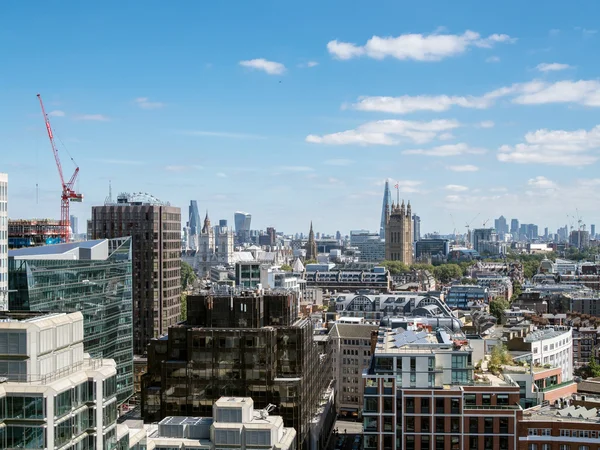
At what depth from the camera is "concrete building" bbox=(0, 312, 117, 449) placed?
35.2 m

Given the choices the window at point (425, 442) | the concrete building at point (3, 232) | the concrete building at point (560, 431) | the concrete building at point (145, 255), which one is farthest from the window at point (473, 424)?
the concrete building at point (145, 255)

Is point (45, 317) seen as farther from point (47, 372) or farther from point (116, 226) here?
point (116, 226)

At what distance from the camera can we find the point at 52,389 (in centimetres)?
3547

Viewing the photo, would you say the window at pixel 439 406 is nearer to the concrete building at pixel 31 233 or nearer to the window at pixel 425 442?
the window at pixel 425 442

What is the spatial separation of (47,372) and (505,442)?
47323 millimetres

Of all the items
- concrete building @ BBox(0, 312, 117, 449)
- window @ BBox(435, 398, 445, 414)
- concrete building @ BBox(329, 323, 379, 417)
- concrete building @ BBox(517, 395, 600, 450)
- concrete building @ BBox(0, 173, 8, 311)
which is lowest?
concrete building @ BBox(329, 323, 379, 417)

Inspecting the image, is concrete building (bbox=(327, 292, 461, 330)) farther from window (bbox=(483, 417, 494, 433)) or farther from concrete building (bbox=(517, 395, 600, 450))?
window (bbox=(483, 417, 494, 433))

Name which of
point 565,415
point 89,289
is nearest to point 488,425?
point 565,415

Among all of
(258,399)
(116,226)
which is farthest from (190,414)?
(116,226)

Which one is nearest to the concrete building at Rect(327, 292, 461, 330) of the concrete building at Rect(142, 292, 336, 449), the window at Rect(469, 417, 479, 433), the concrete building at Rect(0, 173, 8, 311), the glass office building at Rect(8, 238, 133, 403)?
the glass office building at Rect(8, 238, 133, 403)

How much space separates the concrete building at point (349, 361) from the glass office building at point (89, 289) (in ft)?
142

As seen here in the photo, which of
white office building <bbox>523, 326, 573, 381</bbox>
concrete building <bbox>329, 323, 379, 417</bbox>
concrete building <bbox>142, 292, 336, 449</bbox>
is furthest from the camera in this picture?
concrete building <bbox>329, 323, 379, 417</bbox>

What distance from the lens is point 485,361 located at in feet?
294

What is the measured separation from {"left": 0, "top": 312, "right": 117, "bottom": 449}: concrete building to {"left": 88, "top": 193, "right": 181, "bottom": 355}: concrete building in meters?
88.7
